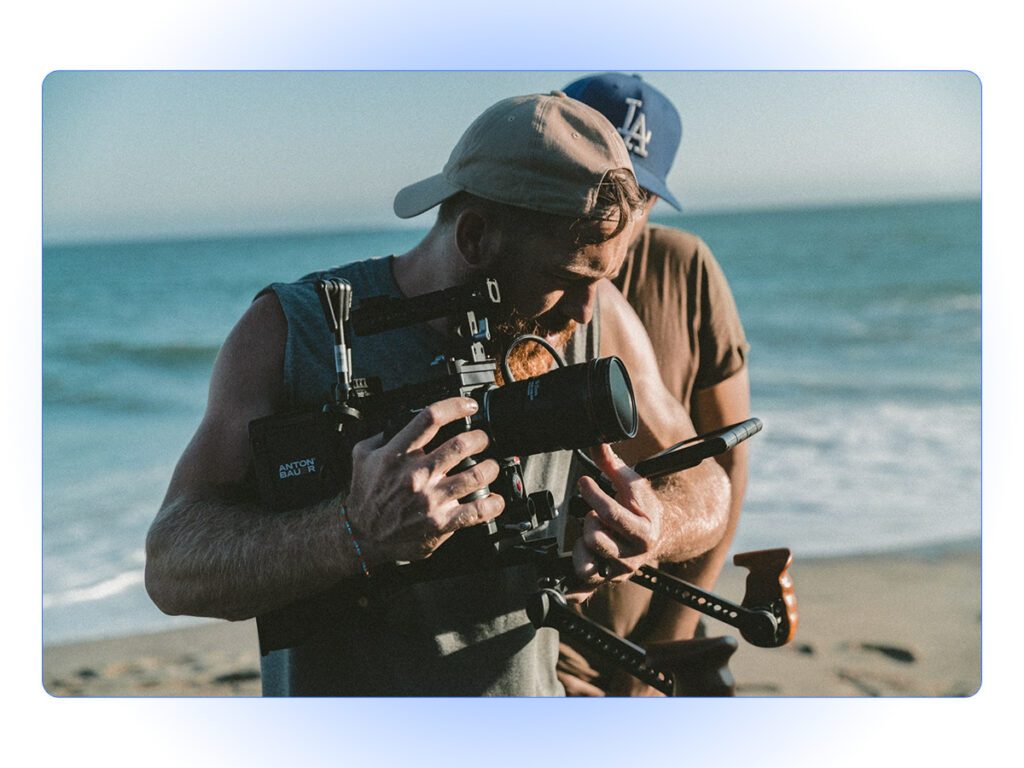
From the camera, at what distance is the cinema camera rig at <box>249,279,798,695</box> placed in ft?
4.51

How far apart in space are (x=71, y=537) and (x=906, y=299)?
430cm

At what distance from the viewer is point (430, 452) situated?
4.39ft

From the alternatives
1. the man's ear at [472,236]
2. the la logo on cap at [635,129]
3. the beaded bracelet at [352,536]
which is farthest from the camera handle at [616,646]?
the la logo on cap at [635,129]

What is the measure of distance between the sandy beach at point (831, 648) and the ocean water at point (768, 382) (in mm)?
74

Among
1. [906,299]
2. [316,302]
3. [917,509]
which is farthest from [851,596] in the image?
[316,302]

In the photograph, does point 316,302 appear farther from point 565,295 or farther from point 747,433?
point 747,433

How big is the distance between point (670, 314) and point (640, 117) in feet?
1.27

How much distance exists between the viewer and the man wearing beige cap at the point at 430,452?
144 centimetres

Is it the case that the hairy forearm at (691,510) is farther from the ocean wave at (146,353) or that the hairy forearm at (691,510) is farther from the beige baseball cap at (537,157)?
the ocean wave at (146,353)

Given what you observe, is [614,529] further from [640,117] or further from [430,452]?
[640,117]

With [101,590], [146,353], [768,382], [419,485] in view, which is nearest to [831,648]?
[101,590]

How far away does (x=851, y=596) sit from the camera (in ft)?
12.0

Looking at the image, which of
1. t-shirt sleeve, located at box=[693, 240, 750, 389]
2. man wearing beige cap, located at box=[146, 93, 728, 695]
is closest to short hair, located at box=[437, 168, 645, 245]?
man wearing beige cap, located at box=[146, 93, 728, 695]
